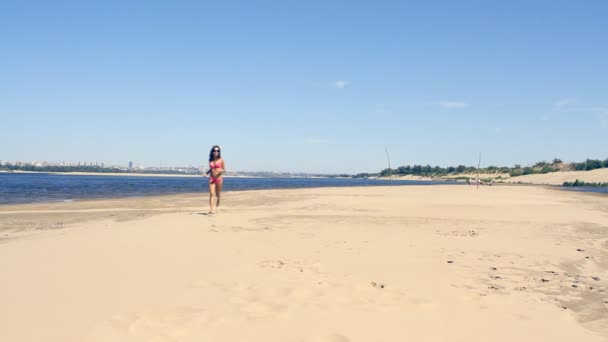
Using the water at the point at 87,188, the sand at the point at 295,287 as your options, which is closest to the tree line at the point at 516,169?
the water at the point at 87,188

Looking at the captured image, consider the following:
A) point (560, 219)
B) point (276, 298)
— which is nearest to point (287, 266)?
point (276, 298)

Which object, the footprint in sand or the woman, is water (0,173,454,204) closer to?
the woman

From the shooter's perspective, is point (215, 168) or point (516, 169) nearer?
point (215, 168)

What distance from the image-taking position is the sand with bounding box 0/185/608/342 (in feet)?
11.0

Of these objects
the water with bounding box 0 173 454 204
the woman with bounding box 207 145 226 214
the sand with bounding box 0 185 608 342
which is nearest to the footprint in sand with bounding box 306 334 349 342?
the sand with bounding box 0 185 608 342

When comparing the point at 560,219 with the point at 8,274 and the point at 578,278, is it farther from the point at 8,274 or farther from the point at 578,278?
Answer: the point at 8,274

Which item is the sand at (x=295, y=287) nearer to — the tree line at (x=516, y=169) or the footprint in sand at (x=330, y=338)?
the footprint in sand at (x=330, y=338)

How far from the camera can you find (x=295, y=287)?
174 inches

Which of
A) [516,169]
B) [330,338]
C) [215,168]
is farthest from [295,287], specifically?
[516,169]

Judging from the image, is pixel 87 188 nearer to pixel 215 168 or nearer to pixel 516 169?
pixel 215 168

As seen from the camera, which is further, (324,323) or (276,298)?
(276,298)

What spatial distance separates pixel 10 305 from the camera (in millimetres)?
3670

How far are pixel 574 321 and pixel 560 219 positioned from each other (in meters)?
9.59

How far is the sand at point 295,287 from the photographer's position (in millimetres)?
3350
